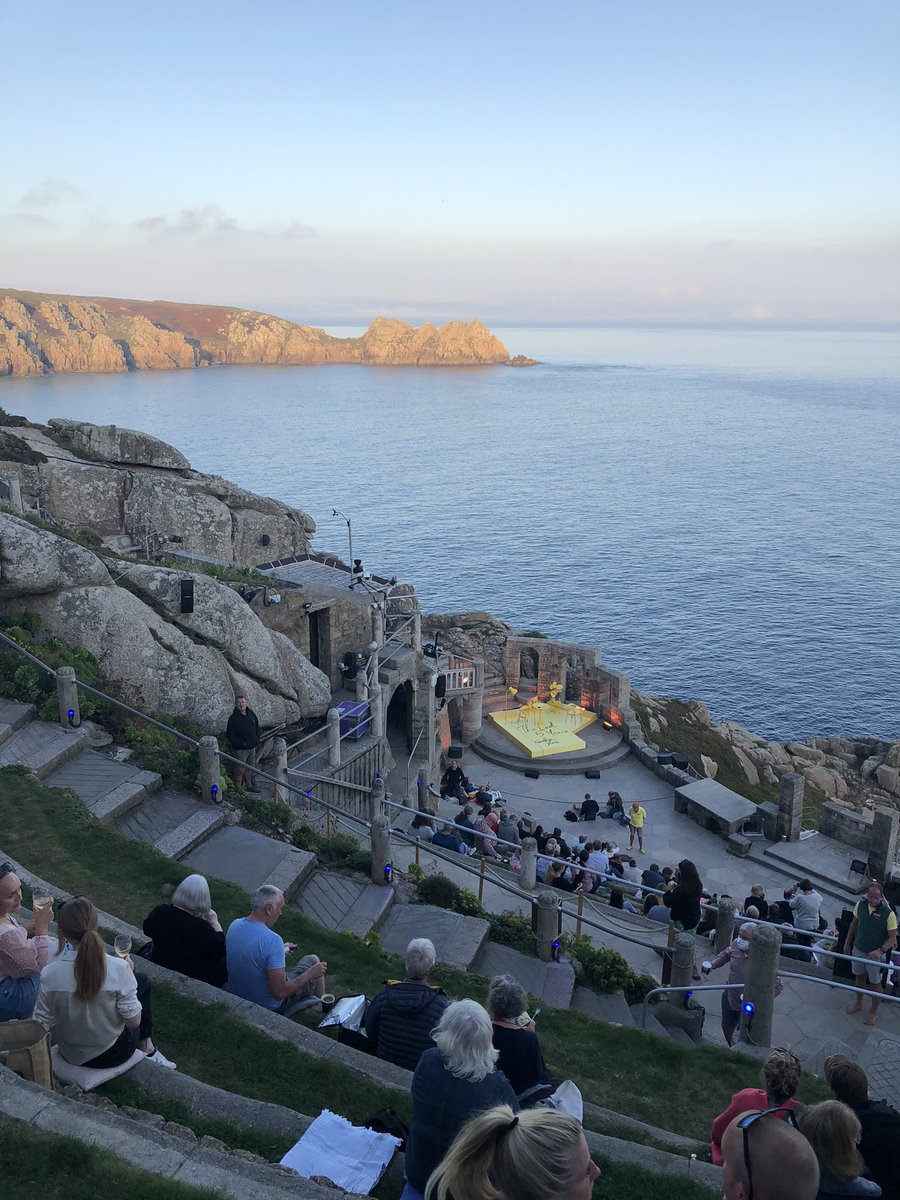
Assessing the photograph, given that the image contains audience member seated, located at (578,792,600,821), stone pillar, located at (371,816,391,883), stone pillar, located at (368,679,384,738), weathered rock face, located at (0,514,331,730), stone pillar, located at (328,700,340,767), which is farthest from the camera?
A: audience member seated, located at (578,792,600,821)

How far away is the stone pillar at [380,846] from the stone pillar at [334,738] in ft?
21.8

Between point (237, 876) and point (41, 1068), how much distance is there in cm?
572

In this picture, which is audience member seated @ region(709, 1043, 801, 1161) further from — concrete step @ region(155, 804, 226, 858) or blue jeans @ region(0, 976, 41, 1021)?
concrete step @ region(155, 804, 226, 858)

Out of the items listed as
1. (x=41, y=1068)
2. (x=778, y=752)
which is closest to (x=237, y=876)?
(x=41, y=1068)

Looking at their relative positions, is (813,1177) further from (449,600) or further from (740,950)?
(449,600)

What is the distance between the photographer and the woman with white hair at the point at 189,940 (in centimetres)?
774

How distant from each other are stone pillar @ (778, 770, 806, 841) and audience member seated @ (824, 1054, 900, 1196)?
17019 millimetres

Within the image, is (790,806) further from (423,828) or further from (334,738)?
(334,738)

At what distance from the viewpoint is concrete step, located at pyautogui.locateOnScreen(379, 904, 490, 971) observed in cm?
1067

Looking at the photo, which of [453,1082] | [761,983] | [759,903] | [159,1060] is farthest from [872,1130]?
[759,903]

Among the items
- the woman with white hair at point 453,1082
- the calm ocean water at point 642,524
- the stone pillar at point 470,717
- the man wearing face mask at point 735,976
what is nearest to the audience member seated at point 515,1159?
the woman with white hair at point 453,1082

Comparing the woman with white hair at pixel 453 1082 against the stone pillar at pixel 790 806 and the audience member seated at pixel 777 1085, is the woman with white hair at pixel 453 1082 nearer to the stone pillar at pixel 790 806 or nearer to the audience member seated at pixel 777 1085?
the audience member seated at pixel 777 1085

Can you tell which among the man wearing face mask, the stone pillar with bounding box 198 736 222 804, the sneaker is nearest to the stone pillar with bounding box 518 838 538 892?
the man wearing face mask

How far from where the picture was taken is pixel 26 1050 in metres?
5.60
